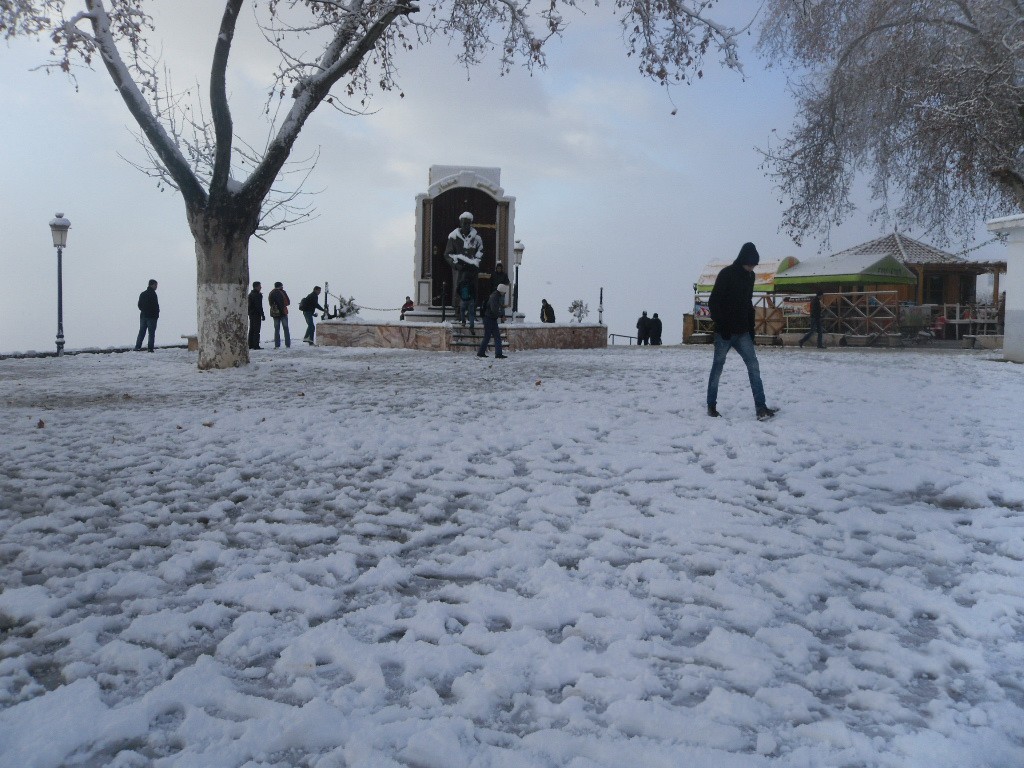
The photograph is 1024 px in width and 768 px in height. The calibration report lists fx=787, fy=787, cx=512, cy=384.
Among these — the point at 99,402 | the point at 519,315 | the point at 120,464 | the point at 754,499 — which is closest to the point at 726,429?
the point at 754,499

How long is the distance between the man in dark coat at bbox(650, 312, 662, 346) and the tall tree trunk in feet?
84.6

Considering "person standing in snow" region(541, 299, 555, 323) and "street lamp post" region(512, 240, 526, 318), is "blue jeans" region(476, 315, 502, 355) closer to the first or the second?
"street lamp post" region(512, 240, 526, 318)

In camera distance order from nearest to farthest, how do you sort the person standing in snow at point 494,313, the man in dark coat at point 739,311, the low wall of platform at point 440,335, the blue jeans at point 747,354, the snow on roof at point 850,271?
the man in dark coat at point 739,311, the blue jeans at point 747,354, the person standing in snow at point 494,313, the low wall of platform at point 440,335, the snow on roof at point 850,271

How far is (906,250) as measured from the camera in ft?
129

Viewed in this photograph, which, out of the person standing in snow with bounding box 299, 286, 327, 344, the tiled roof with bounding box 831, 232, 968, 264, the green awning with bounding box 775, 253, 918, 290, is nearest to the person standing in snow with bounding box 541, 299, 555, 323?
the green awning with bounding box 775, 253, 918, 290

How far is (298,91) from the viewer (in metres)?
13.8

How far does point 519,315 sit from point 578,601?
2276 cm

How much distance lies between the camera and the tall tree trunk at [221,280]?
13.4 m

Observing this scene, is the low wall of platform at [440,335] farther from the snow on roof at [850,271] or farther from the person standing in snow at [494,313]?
the snow on roof at [850,271]

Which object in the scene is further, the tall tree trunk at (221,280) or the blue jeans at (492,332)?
the blue jeans at (492,332)

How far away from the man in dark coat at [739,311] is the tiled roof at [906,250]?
32867mm

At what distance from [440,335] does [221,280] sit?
8113 millimetres

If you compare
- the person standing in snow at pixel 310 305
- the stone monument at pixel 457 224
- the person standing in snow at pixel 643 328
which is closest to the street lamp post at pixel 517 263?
the stone monument at pixel 457 224

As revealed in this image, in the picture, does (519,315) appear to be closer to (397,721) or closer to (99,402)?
(99,402)
